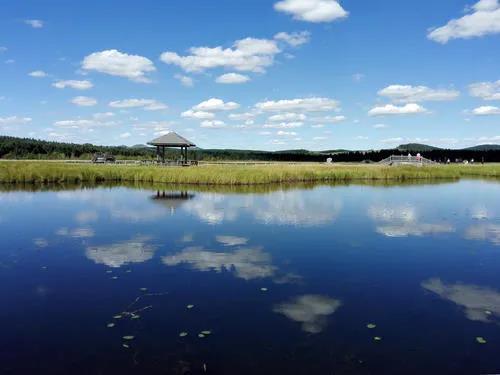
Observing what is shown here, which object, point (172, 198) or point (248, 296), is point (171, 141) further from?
point (248, 296)

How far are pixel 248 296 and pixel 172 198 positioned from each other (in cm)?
1805

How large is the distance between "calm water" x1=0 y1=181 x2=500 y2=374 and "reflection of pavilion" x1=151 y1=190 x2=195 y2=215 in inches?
182

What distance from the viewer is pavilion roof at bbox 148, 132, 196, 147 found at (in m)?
47.6

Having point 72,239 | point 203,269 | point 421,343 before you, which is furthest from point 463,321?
point 72,239

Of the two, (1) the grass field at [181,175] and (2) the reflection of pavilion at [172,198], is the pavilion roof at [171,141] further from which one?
(2) the reflection of pavilion at [172,198]

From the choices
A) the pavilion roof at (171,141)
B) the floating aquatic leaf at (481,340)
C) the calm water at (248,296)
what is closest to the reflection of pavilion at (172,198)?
the calm water at (248,296)

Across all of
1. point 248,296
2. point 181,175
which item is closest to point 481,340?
point 248,296

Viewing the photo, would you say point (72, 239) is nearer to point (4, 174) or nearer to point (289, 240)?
point (289, 240)

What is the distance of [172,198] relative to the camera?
26.2m

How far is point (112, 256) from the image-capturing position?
1198 cm

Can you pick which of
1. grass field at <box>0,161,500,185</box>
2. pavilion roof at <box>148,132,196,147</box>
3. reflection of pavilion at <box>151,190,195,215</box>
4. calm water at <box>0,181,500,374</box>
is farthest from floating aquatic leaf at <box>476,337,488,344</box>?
pavilion roof at <box>148,132,196,147</box>

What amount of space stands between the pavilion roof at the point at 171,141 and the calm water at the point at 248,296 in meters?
29.8

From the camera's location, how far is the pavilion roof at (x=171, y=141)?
156ft

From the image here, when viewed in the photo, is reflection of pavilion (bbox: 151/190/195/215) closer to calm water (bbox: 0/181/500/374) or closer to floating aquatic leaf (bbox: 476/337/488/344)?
calm water (bbox: 0/181/500/374)
